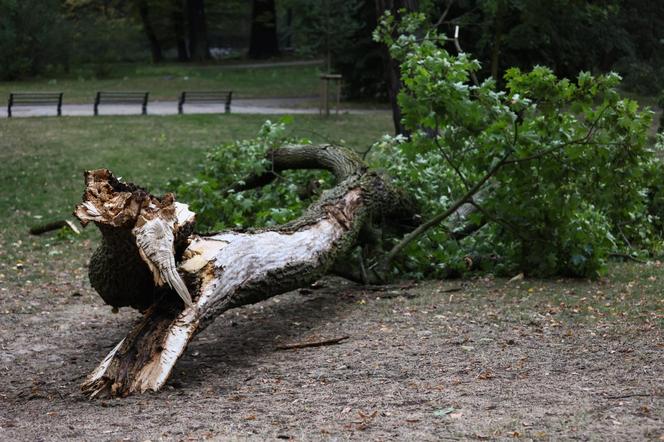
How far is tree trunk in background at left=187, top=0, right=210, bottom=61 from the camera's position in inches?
1575

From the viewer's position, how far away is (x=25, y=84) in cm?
3094

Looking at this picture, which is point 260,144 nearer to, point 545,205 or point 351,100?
point 545,205

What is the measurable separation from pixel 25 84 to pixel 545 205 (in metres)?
26.1

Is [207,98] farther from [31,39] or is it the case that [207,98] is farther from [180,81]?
[31,39]

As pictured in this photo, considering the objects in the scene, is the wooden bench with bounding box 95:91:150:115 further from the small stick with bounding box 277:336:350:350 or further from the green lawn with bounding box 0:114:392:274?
the small stick with bounding box 277:336:350:350

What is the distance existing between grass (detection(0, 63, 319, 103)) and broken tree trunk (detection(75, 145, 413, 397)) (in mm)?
20345

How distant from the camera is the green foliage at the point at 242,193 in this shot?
9.15 m

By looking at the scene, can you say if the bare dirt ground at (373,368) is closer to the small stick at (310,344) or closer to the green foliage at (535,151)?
the small stick at (310,344)

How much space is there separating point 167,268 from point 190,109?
1925cm

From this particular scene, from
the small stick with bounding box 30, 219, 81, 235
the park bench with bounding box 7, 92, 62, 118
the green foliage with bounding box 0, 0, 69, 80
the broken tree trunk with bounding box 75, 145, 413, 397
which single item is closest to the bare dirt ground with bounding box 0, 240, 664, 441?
the broken tree trunk with bounding box 75, 145, 413, 397

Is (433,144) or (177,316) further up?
(433,144)

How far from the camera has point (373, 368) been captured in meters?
5.62

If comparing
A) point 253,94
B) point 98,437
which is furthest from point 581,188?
point 253,94

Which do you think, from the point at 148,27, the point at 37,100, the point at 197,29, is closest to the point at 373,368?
the point at 37,100
